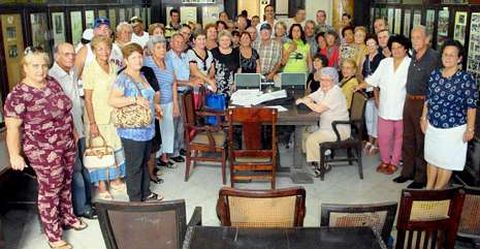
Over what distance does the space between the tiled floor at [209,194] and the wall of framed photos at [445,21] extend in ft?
5.13

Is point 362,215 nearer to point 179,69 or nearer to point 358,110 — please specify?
point 358,110

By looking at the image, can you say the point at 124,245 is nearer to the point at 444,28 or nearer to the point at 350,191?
the point at 350,191

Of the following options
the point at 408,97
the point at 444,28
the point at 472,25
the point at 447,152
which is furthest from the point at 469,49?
the point at 447,152

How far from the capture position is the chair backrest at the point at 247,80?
17.7ft

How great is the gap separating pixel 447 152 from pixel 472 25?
1.87 m

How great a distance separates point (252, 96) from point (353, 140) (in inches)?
43.4

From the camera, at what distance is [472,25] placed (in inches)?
199

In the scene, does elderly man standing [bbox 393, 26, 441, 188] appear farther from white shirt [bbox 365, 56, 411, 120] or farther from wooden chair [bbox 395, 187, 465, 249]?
wooden chair [bbox 395, 187, 465, 249]

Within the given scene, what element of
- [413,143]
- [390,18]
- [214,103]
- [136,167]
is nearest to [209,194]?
[136,167]

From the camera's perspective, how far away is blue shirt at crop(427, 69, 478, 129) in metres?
3.68

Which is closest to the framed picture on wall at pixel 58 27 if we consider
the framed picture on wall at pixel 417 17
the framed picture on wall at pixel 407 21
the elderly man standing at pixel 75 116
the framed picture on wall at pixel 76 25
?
the framed picture on wall at pixel 76 25

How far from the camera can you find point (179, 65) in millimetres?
5191

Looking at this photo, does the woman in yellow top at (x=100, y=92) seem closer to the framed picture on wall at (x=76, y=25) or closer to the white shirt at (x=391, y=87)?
the framed picture on wall at (x=76, y=25)

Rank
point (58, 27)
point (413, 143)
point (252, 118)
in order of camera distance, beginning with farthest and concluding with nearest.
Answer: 1. point (58, 27)
2. point (413, 143)
3. point (252, 118)
